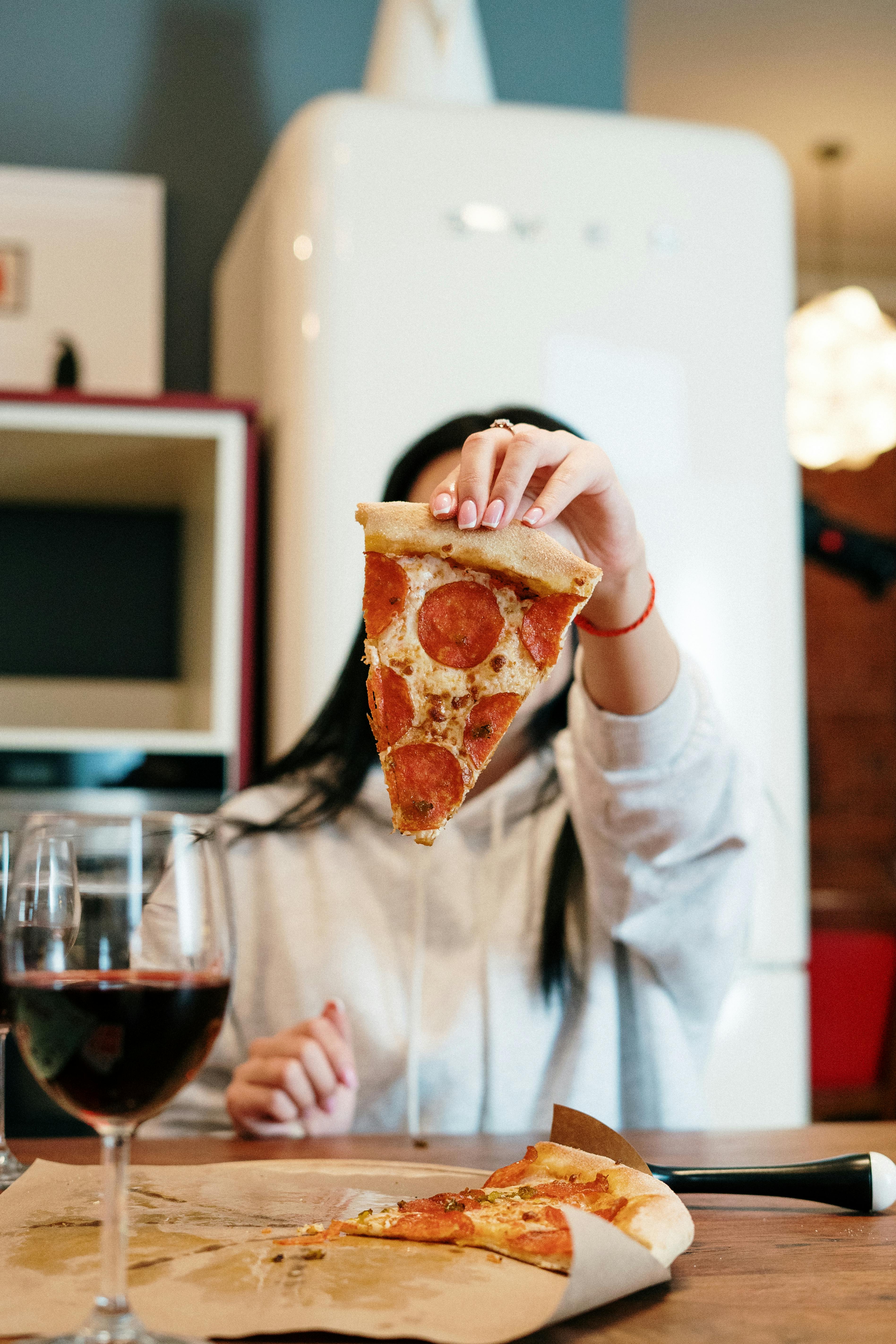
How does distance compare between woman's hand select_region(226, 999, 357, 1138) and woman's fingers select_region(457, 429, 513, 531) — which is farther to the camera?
woman's hand select_region(226, 999, 357, 1138)

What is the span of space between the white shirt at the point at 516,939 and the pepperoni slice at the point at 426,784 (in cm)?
36

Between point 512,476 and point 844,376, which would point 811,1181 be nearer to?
point 512,476

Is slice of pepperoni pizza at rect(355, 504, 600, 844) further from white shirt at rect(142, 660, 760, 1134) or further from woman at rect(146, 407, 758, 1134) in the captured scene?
white shirt at rect(142, 660, 760, 1134)

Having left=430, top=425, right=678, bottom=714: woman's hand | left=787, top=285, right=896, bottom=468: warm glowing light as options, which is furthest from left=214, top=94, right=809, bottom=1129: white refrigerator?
left=787, top=285, right=896, bottom=468: warm glowing light

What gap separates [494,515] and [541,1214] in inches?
15.1

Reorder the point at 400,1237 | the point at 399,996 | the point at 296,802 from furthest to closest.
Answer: the point at 296,802
the point at 399,996
the point at 400,1237

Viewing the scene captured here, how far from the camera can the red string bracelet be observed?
3.35 feet

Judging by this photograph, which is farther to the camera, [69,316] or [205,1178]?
[69,316]

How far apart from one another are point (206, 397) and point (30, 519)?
539mm

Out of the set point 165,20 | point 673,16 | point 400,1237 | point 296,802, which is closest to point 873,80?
point 673,16

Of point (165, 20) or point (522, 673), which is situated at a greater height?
point (165, 20)

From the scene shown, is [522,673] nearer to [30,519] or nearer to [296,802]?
[296,802]

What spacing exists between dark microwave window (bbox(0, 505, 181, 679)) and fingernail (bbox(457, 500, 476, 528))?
1.64m

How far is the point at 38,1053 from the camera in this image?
519mm
